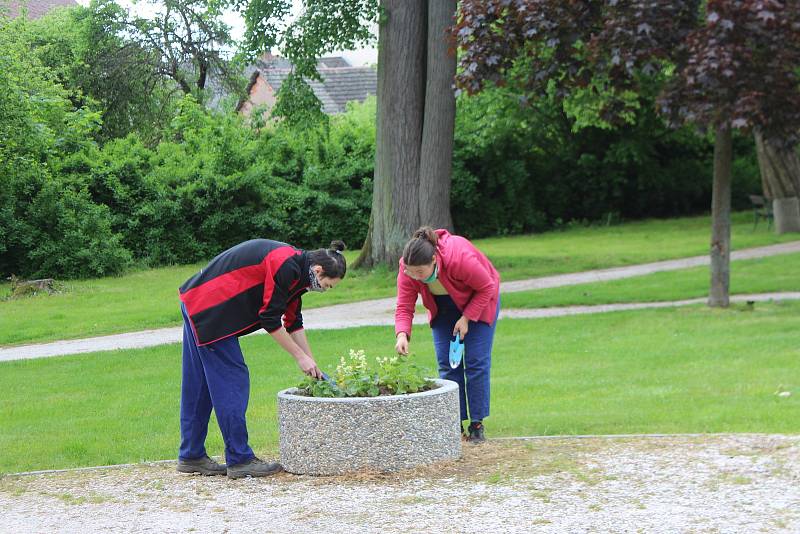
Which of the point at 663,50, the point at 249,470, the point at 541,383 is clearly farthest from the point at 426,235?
the point at 663,50

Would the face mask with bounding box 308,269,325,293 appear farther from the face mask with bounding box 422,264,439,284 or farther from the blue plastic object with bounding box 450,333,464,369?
the blue plastic object with bounding box 450,333,464,369

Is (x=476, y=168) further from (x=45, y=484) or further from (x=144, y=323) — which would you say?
(x=45, y=484)

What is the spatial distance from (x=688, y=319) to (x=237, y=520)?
889cm

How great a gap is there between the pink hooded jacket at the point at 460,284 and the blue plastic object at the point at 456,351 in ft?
0.68

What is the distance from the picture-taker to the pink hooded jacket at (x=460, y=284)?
6.87 metres

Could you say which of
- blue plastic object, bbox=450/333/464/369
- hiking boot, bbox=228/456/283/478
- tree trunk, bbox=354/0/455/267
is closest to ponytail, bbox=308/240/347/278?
blue plastic object, bbox=450/333/464/369

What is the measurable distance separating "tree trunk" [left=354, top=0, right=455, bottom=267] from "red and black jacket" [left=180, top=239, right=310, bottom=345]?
11.9m

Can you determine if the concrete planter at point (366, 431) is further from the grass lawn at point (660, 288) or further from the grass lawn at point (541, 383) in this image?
the grass lawn at point (660, 288)

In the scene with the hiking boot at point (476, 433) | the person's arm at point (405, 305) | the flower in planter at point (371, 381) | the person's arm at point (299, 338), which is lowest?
the hiking boot at point (476, 433)

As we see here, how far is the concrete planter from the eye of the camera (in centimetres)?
639

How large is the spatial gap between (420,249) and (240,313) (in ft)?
3.70

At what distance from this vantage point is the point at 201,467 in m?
6.85

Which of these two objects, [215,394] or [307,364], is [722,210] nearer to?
[307,364]

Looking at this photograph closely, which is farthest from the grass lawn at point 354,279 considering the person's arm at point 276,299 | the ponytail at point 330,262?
the ponytail at point 330,262
